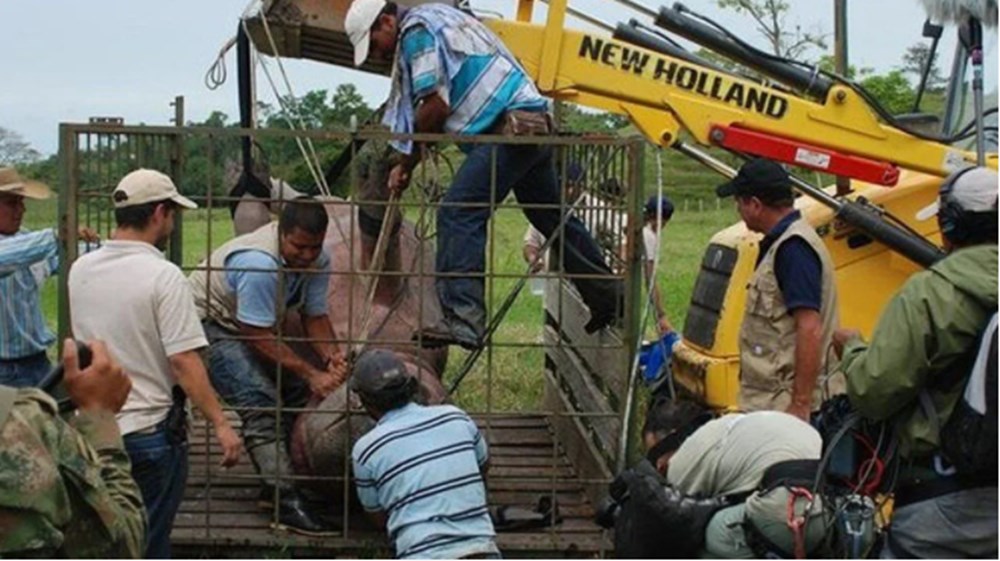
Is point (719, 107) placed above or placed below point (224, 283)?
above

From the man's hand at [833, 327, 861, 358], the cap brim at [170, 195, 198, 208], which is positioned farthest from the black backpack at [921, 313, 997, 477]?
the cap brim at [170, 195, 198, 208]

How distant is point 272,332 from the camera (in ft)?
23.2

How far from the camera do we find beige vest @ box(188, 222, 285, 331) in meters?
7.09

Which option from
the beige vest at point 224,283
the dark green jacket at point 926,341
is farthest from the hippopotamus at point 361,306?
the dark green jacket at point 926,341

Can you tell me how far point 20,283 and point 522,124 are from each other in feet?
7.72

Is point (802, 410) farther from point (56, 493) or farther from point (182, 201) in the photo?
point (56, 493)

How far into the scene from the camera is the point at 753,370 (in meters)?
6.92

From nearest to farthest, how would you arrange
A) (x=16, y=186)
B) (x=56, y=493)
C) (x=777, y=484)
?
(x=56, y=493) → (x=777, y=484) → (x=16, y=186)

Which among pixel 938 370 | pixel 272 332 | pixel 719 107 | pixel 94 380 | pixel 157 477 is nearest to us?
pixel 94 380

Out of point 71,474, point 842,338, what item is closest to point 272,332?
point 842,338

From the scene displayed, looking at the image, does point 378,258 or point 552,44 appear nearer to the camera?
point 378,258

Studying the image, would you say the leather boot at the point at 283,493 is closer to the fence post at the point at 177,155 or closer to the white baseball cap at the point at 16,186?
the fence post at the point at 177,155

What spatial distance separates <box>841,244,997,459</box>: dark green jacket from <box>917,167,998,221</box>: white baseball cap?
12cm

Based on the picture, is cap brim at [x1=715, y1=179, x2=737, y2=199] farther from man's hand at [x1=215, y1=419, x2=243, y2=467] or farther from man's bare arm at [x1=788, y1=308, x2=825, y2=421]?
man's hand at [x1=215, y1=419, x2=243, y2=467]
